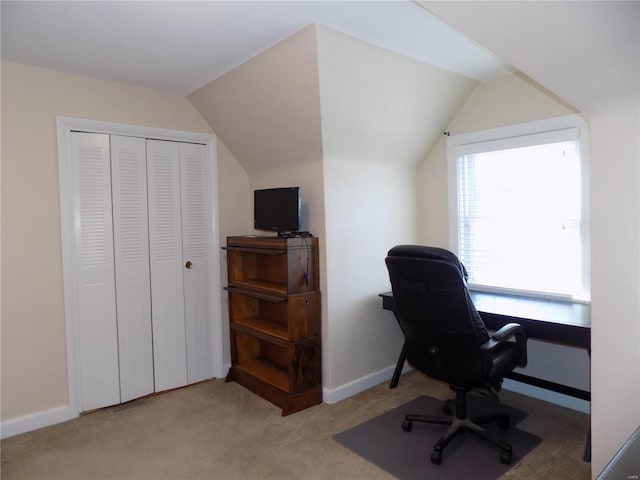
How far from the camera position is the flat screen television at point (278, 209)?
3145 mm

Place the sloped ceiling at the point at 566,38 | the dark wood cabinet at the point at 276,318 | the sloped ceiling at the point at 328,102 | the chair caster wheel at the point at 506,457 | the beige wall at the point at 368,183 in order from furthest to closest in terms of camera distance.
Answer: the dark wood cabinet at the point at 276,318 → the beige wall at the point at 368,183 → the sloped ceiling at the point at 328,102 → the chair caster wheel at the point at 506,457 → the sloped ceiling at the point at 566,38

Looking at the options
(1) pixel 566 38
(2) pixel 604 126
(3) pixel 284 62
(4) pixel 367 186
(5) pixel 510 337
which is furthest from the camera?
(4) pixel 367 186

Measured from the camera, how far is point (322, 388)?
3215mm

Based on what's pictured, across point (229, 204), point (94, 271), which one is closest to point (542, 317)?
point (229, 204)

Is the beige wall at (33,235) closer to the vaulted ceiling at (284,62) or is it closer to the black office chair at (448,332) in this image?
the vaulted ceiling at (284,62)

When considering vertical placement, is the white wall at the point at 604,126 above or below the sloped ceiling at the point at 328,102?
below

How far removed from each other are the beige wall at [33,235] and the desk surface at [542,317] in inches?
116

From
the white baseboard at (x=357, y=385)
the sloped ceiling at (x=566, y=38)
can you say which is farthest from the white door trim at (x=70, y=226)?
the sloped ceiling at (x=566, y=38)

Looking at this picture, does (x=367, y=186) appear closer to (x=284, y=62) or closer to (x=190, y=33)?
(x=284, y=62)

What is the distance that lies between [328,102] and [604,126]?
61.2 inches

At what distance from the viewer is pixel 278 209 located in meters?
3.30

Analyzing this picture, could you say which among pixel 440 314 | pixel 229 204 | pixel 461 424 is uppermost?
pixel 229 204

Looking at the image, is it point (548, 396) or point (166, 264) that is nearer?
point (548, 396)

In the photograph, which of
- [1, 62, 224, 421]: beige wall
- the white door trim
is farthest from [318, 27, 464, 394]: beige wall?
[1, 62, 224, 421]: beige wall
